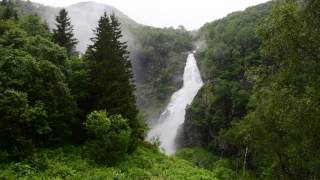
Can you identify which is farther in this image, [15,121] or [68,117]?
[68,117]

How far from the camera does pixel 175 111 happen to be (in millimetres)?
96625

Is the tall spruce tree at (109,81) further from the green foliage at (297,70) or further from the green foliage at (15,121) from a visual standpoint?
the green foliage at (297,70)

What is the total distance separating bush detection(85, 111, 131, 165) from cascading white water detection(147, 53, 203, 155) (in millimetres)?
54058

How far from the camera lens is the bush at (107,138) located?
31609mm

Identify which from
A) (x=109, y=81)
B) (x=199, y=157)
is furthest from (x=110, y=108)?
(x=199, y=157)

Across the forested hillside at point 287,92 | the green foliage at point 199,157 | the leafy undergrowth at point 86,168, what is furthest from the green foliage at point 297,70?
the green foliage at point 199,157

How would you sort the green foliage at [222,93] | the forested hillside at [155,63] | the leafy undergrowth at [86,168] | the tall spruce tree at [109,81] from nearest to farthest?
the leafy undergrowth at [86,168], the tall spruce tree at [109,81], the green foliage at [222,93], the forested hillside at [155,63]

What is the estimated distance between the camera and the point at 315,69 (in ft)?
52.1

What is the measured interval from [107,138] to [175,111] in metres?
65.3

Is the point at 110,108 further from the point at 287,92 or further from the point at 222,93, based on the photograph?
the point at 222,93

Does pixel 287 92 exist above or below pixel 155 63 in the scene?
Answer: above

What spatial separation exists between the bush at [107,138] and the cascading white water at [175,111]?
54.1m

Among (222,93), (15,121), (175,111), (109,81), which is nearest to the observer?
(15,121)

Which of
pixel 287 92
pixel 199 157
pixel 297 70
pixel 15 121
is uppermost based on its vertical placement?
pixel 297 70
